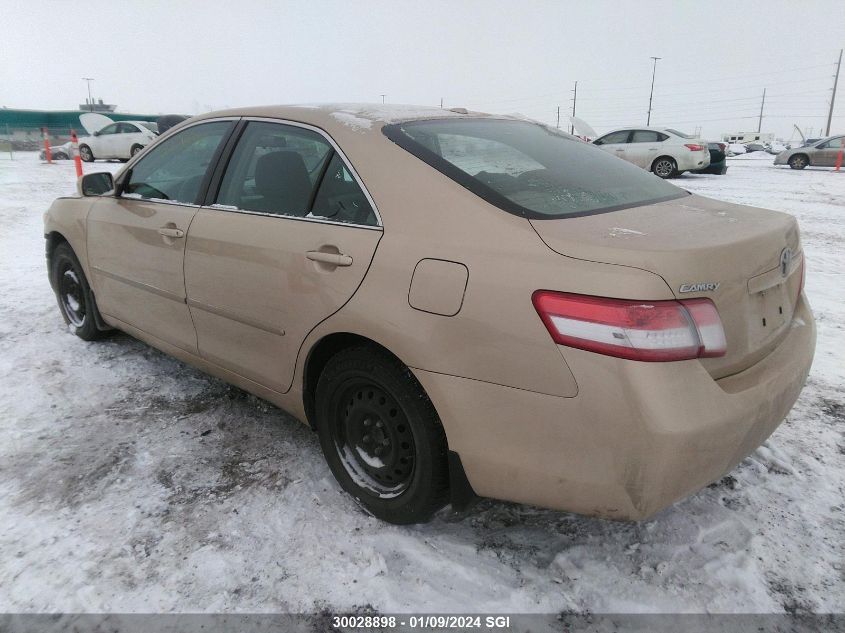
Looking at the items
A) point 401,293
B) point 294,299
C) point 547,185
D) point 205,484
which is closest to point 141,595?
point 205,484

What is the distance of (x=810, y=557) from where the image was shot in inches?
84.7

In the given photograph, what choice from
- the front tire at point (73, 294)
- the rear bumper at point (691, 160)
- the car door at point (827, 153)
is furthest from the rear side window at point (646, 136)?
the front tire at point (73, 294)

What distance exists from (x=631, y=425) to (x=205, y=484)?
6.06ft

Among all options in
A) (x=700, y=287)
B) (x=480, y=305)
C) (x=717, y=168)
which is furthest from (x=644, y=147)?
(x=480, y=305)

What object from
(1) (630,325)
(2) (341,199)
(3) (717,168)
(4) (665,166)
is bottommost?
(3) (717,168)

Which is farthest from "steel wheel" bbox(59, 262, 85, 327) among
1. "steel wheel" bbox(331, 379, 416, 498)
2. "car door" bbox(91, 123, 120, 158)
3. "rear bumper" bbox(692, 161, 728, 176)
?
"car door" bbox(91, 123, 120, 158)

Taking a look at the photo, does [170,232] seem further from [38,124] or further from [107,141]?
[38,124]

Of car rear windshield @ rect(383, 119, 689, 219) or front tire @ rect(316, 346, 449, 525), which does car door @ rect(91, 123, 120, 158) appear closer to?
car rear windshield @ rect(383, 119, 689, 219)

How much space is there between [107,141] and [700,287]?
2173cm

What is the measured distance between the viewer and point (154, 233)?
315cm

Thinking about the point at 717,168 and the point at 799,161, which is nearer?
the point at 717,168

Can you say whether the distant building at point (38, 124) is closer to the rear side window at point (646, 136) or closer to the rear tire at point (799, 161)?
the rear side window at point (646, 136)

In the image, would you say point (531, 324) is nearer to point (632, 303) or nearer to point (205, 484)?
point (632, 303)

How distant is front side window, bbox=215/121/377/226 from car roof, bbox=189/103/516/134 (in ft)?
0.20
